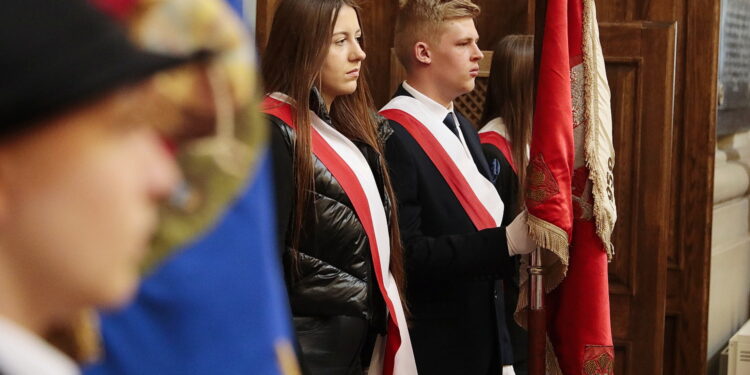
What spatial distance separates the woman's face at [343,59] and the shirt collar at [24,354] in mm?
1578

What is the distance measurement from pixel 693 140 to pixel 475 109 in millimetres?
843

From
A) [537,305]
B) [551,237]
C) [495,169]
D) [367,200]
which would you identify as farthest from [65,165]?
[495,169]

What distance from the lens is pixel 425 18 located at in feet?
9.01

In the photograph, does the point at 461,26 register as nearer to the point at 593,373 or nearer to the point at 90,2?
the point at 593,373

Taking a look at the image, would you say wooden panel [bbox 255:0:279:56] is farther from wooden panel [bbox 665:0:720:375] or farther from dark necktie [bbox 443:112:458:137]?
wooden panel [bbox 665:0:720:375]

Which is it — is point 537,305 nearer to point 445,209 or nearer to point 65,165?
point 445,209

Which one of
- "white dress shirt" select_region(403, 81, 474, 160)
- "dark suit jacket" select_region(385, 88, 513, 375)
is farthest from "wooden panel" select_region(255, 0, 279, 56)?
"dark suit jacket" select_region(385, 88, 513, 375)

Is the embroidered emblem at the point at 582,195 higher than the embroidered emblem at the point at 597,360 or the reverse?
higher

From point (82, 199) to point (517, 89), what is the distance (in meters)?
2.61

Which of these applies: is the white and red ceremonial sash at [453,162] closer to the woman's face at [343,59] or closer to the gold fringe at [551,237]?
the gold fringe at [551,237]

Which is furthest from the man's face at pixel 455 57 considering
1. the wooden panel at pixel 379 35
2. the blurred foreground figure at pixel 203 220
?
the blurred foreground figure at pixel 203 220

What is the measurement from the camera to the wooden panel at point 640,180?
10.8ft

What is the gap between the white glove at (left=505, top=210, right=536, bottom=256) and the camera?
224 cm

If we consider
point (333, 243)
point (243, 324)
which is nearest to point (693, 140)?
point (333, 243)
